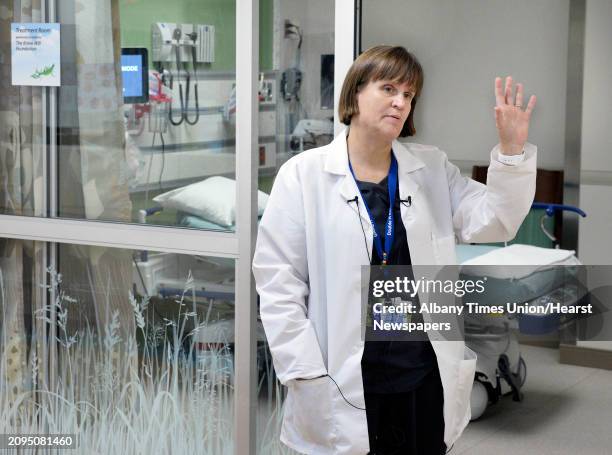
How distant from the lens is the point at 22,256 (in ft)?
10.9

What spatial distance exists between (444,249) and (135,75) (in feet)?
4.23

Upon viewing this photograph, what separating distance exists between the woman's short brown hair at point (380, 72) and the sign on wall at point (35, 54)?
1324 millimetres

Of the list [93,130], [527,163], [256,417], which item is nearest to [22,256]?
[93,130]

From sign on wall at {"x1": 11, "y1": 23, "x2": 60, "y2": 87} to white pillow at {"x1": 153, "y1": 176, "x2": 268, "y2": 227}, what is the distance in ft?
2.09

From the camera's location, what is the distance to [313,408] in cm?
225

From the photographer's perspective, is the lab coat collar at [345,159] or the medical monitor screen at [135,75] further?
the medical monitor screen at [135,75]

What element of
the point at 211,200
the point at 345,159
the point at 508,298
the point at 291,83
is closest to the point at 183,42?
→ the point at 291,83

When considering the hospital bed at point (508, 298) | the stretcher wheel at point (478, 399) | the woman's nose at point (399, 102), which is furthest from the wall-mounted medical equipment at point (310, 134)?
the stretcher wheel at point (478, 399)

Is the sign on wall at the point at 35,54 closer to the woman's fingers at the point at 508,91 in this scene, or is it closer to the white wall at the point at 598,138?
the woman's fingers at the point at 508,91

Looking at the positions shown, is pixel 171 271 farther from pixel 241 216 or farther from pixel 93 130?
pixel 93 130

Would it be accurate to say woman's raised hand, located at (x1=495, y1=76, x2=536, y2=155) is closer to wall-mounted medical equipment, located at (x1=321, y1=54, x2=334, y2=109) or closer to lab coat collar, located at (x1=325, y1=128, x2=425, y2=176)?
lab coat collar, located at (x1=325, y1=128, x2=425, y2=176)

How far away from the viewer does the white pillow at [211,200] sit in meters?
2.90

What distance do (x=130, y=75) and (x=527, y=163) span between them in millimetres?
1458

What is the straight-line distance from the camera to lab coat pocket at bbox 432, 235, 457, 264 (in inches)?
89.8
